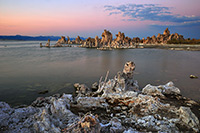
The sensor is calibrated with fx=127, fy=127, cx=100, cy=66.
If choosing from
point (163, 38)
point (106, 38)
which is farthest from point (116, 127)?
point (163, 38)

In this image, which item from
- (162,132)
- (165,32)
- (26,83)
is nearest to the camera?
(162,132)

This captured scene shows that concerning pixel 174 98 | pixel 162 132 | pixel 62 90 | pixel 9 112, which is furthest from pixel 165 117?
pixel 62 90

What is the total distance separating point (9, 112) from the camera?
6555mm

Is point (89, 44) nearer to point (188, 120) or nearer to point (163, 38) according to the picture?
point (163, 38)

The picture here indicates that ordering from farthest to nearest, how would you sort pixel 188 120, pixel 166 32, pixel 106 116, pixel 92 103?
pixel 166 32 < pixel 92 103 < pixel 106 116 < pixel 188 120

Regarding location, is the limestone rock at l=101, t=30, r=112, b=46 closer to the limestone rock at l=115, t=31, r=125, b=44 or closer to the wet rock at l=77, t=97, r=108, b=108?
the limestone rock at l=115, t=31, r=125, b=44

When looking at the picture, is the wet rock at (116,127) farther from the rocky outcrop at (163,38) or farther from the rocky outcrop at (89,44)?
the rocky outcrop at (163,38)

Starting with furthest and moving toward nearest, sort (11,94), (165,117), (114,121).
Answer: (11,94), (165,117), (114,121)

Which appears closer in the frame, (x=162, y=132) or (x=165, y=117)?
(x=162, y=132)

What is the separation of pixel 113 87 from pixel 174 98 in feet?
15.9

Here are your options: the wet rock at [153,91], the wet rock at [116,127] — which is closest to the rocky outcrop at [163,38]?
the wet rock at [153,91]

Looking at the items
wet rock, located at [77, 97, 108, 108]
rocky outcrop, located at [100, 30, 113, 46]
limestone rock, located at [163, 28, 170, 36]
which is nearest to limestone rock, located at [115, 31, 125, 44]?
rocky outcrop, located at [100, 30, 113, 46]

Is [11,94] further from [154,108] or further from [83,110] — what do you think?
[154,108]

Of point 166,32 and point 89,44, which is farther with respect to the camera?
point 166,32
